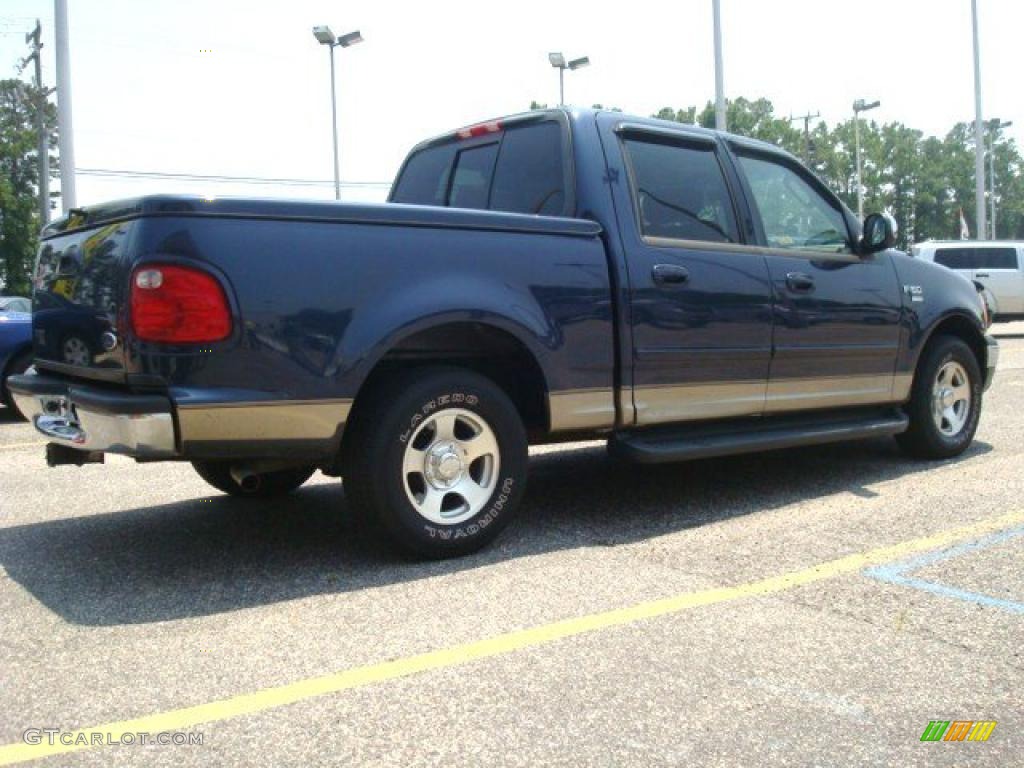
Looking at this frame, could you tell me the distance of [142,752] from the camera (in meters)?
2.48

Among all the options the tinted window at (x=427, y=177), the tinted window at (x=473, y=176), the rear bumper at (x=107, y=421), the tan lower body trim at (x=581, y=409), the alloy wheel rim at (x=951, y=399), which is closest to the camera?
the rear bumper at (x=107, y=421)

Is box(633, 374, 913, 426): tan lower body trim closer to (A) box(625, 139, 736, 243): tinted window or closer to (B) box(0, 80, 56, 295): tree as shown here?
(A) box(625, 139, 736, 243): tinted window

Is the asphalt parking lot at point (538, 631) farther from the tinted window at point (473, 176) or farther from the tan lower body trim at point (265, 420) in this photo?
the tinted window at point (473, 176)

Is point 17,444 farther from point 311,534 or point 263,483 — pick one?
point 311,534

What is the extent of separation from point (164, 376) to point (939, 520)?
142 inches

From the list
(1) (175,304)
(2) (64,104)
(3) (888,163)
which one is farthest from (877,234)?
(3) (888,163)

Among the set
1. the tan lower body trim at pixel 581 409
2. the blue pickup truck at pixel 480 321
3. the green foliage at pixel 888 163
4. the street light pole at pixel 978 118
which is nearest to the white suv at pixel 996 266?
the street light pole at pixel 978 118

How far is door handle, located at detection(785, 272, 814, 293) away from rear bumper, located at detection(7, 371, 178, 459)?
3.31 metres

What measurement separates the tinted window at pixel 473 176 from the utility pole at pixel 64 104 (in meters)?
12.5

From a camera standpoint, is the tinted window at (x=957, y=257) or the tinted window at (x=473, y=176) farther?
the tinted window at (x=957, y=257)

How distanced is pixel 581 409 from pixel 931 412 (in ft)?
9.65

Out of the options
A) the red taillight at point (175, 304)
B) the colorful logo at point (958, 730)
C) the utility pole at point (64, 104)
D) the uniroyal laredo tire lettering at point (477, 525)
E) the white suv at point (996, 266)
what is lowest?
the colorful logo at point (958, 730)

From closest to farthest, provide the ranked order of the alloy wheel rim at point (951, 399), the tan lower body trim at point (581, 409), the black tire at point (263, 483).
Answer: the tan lower body trim at point (581, 409)
the black tire at point (263, 483)
the alloy wheel rim at point (951, 399)

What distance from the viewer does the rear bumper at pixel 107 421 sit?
11.5 feet
